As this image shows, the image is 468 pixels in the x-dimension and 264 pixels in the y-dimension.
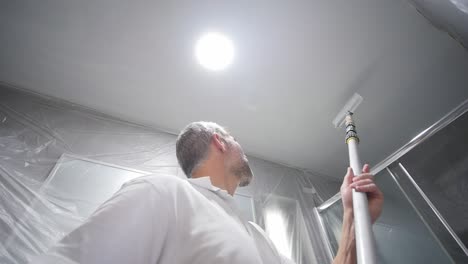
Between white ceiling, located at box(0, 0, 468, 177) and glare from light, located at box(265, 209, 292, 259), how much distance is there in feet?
1.38

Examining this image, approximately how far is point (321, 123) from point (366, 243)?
0.90m

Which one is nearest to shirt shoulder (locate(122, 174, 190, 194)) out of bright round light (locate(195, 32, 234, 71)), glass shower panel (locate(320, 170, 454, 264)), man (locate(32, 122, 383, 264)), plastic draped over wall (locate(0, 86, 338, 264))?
man (locate(32, 122, 383, 264))

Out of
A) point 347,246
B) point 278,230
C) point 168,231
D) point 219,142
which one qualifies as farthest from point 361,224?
point 278,230

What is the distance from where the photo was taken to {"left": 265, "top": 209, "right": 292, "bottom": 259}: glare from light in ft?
3.14

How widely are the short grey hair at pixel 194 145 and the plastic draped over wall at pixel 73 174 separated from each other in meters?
0.29

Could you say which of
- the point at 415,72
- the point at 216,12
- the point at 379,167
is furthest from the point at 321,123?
the point at 216,12

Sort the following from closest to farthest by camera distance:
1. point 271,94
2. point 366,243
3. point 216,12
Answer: point 366,243 → point 216,12 → point 271,94

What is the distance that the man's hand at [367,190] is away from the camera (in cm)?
46

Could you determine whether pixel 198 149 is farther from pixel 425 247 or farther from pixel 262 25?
pixel 425 247

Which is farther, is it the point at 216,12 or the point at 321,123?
the point at 321,123

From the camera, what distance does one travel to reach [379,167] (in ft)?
3.46

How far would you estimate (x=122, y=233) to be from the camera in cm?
31

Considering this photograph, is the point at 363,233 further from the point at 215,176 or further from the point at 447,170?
the point at 447,170

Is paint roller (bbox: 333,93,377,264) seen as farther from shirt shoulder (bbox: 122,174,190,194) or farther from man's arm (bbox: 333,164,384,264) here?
shirt shoulder (bbox: 122,174,190,194)
